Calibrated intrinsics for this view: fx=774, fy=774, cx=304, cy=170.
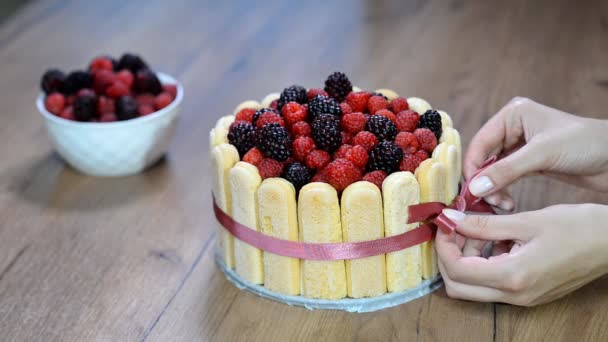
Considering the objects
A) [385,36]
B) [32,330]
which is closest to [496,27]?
[385,36]

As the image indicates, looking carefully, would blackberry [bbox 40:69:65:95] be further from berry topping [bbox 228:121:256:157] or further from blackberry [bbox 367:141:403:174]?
blackberry [bbox 367:141:403:174]

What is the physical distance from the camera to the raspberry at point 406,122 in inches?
46.8

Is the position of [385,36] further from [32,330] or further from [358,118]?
[32,330]

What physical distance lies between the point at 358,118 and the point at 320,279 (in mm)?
248

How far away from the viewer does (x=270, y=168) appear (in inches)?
43.8

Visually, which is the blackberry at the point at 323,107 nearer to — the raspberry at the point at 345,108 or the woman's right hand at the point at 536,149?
the raspberry at the point at 345,108

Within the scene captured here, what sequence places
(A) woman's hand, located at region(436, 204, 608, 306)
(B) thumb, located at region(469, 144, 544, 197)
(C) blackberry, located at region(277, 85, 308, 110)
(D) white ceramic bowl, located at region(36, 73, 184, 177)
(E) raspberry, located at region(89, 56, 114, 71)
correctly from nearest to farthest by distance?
(A) woman's hand, located at region(436, 204, 608, 306), (B) thumb, located at region(469, 144, 544, 197), (C) blackberry, located at region(277, 85, 308, 110), (D) white ceramic bowl, located at region(36, 73, 184, 177), (E) raspberry, located at region(89, 56, 114, 71)

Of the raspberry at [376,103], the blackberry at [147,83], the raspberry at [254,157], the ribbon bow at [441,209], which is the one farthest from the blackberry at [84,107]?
the ribbon bow at [441,209]

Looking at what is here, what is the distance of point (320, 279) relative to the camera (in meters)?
1.13

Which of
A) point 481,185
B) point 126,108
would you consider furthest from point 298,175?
point 126,108

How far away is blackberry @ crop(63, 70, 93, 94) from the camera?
1.52m

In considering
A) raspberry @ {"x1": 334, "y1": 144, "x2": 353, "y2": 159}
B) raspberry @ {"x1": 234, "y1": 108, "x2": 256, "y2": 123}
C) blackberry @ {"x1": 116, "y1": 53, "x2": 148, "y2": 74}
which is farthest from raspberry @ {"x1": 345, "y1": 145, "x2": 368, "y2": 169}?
blackberry @ {"x1": 116, "y1": 53, "x2": 148, "y2": 74}

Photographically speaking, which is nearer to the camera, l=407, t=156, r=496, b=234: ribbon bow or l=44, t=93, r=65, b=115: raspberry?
l=407, t=156, r=496, b=234: ribbon bow

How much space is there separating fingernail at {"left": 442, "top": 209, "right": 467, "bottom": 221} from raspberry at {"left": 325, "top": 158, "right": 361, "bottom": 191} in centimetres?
14
